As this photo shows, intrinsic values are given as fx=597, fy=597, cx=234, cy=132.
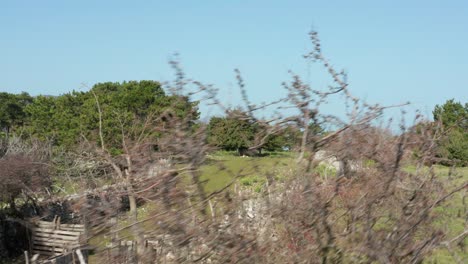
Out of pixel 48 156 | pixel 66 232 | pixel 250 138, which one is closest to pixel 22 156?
pixel 48 156

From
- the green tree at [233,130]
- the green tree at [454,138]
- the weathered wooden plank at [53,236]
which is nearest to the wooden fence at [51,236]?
the weathered wooden plank at [53,236]

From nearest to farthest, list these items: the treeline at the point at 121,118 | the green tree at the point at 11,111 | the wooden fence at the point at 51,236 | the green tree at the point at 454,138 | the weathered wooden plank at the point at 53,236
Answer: the treeline at the point at 121,118 < the green tree at the point at 454,138 < the weathered wooden plank at the point at 53,236 < the wooden fence at the point at 51,236 < the green tree at the point at 11,111

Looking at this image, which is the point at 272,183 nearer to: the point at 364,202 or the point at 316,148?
the point at 316,148

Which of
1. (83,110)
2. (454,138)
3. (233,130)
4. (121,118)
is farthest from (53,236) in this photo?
(233,130)

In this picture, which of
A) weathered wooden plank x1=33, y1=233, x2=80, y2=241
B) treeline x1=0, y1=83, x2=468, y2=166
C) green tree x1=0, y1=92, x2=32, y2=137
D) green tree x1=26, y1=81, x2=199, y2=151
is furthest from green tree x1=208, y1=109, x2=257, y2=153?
green tree x1=0, y1=92, x2=32, y2=137

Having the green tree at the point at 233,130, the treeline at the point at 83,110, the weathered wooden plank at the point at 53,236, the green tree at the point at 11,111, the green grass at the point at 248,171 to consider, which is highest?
the green tree at the point at 11,111

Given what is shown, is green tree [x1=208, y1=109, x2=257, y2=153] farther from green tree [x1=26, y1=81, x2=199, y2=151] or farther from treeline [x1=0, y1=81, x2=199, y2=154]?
treeline [x1=0, y1=81, x2=199, y2=154]

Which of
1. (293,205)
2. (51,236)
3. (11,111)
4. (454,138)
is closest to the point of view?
(293,205)

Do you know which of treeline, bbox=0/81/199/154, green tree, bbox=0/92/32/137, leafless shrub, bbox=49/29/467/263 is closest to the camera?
leafless shrub, bbox=49/29/467/263

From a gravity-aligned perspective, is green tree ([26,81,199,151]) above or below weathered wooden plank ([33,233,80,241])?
above

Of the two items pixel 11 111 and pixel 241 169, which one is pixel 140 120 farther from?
pixel 11 111

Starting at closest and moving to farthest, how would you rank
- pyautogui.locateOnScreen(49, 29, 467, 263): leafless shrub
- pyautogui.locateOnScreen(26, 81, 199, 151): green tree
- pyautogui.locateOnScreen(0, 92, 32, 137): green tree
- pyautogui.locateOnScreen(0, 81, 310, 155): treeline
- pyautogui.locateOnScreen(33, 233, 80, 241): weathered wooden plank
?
pyautogui.locateOnScreen(49, 29, 467, 263): leafless shrub, pyautogui.locateOnScreen(0, 81, 310, 155): treeline, pyautogui.locateOnScreen(33, 233, 80, 241): weathered wooden plank, pyautogui.locateOnScreen(26, 81, 199, 151): green tree, pyautogui.locateOnScreen(0, 92, 32, 137): green tree

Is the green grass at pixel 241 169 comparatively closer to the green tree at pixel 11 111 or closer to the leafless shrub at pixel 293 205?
the leafless shrub at pixel 293 205

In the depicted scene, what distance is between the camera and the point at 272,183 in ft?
10.8
